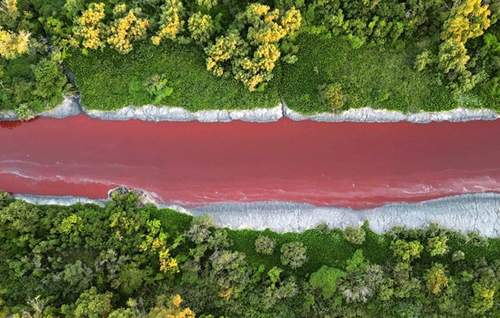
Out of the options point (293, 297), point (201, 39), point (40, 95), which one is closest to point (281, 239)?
point (293, 297)

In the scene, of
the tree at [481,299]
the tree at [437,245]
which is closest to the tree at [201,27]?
the tree at [437,245]

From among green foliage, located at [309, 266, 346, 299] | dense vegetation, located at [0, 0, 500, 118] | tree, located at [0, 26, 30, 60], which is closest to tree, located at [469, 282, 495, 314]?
green foliage, located at [309, 266, 346, 299]

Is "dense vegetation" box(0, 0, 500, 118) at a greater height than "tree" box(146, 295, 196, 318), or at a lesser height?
greater

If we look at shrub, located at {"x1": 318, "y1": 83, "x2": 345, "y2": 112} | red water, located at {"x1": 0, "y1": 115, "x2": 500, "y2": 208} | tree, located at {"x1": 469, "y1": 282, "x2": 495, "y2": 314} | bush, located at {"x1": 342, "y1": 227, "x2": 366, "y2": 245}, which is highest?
shrub, located at {"x1": 318, "y1": 83, "x2": 345, "y2": 112}

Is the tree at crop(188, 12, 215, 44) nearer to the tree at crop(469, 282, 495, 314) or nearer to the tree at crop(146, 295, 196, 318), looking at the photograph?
the tree at crop(146, 295, 196, 318)

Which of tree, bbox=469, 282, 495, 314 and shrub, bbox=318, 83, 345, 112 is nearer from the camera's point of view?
tree, bbox=469, 282, 495, 314

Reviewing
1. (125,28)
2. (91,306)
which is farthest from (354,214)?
(125,28)
